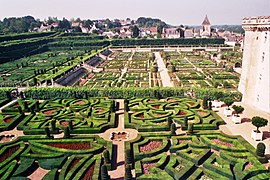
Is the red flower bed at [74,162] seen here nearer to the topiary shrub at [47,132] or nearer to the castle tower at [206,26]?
the topiary shrub at [47,132]

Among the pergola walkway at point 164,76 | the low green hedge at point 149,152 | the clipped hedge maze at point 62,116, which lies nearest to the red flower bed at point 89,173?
the low green hedge at point 149,152

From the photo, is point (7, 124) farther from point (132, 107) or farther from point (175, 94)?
point (175, 94)

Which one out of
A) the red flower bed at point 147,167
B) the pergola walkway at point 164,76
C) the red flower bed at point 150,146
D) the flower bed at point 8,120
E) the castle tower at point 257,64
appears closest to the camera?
the red flower bed at point 147,167

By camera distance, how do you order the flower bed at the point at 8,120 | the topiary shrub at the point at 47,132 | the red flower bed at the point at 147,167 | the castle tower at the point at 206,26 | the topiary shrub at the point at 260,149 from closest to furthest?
the red flower bed at the point at 147,167
the topiary shrub at the point at 260,149
the topiary shrub at the point at 47,132
the flower bed at the point at 8,120
the castle tower at the point at 206,26

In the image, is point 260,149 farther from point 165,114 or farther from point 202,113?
point 165,114

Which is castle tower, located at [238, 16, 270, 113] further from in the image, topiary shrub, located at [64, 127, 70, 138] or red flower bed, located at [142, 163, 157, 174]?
topiary shrub, located at [64, 127, 70, 138]

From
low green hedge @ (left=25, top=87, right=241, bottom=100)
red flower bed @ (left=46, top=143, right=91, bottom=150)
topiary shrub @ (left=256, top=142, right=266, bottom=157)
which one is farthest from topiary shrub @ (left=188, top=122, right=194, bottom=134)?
low green hedge @ (left=25, top=87, right=241, bottom=100)

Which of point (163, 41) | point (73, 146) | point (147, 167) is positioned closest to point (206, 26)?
point (163, 41)
